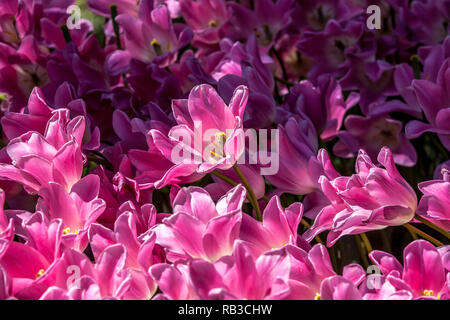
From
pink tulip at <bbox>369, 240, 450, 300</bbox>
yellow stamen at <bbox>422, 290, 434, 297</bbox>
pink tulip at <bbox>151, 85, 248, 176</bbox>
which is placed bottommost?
yellow stamen at <bbox>422, 290, 434, 297</bbox>

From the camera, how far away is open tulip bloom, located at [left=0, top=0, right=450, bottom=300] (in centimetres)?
41

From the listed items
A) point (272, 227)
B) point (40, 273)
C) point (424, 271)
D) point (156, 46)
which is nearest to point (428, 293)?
point (424, 271)

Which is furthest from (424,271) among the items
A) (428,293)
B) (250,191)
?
(250,191)

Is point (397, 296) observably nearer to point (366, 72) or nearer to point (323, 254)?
point (323, 254)

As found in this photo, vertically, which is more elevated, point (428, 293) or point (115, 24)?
point (115, 24)

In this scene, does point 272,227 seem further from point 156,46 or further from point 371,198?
point 156,46

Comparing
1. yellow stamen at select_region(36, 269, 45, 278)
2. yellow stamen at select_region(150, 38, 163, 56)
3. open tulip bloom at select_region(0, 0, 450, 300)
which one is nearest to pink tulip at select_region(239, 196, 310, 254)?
open tulip bloom at select_region(0, 0, 450, 300)

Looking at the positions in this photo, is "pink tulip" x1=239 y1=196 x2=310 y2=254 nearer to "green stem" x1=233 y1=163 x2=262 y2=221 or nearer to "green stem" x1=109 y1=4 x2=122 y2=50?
"green stem" x1=233 y1=163 x2=262 y2=221

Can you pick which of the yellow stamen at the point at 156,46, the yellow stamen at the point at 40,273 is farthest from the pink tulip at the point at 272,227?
the yellow stamen at the point at 156,46

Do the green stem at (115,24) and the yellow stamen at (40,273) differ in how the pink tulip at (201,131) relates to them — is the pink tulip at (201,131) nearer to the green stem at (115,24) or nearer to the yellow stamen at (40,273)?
→ the yellow stamen at (40,273)

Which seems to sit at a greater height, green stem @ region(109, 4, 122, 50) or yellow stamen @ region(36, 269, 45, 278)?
green stem @ region(109, 4, 122, 50)

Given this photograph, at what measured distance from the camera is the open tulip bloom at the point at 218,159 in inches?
16.0

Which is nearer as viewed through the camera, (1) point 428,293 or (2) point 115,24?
(1) point 428,293

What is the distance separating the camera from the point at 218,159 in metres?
0.49
